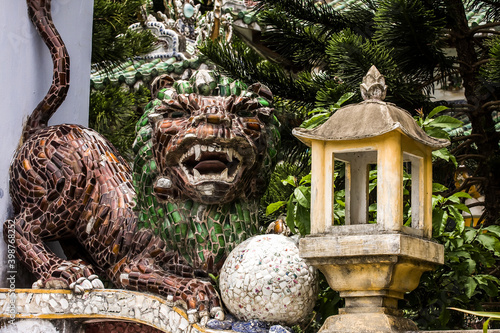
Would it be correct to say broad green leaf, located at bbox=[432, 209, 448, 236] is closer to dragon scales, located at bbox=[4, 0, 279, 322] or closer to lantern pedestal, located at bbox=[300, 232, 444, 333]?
lantern pedestal, located at bbox=[300, 232, 444, 333]

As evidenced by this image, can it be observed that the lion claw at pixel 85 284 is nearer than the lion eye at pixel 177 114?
No

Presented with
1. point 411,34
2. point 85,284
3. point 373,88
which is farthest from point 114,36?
point 373,88

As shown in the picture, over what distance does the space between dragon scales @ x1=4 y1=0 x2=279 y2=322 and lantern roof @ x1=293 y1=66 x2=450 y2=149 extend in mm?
603

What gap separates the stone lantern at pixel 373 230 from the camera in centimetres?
369

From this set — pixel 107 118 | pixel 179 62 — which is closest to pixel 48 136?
pixel 107 118

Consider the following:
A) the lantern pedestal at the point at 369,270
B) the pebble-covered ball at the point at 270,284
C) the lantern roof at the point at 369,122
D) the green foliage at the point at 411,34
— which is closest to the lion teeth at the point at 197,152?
the pebble-covered ball at the point at 270,284

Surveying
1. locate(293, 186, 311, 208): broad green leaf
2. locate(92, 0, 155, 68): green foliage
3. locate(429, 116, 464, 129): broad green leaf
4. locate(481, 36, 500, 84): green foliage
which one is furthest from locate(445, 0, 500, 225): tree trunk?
locate(92, 0, 155, 68): green foliage

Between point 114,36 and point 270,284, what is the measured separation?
6.23 meters

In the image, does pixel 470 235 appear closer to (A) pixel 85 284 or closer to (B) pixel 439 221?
(B) pixel 439 221

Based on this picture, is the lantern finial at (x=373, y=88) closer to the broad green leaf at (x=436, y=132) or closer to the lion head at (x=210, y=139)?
the lion head at (x=210, y=139)

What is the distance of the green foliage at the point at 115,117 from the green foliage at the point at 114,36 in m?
0.41

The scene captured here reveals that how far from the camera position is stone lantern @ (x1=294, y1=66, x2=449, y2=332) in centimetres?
369

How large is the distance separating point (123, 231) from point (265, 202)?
3.55m

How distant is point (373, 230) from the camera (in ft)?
12.3
